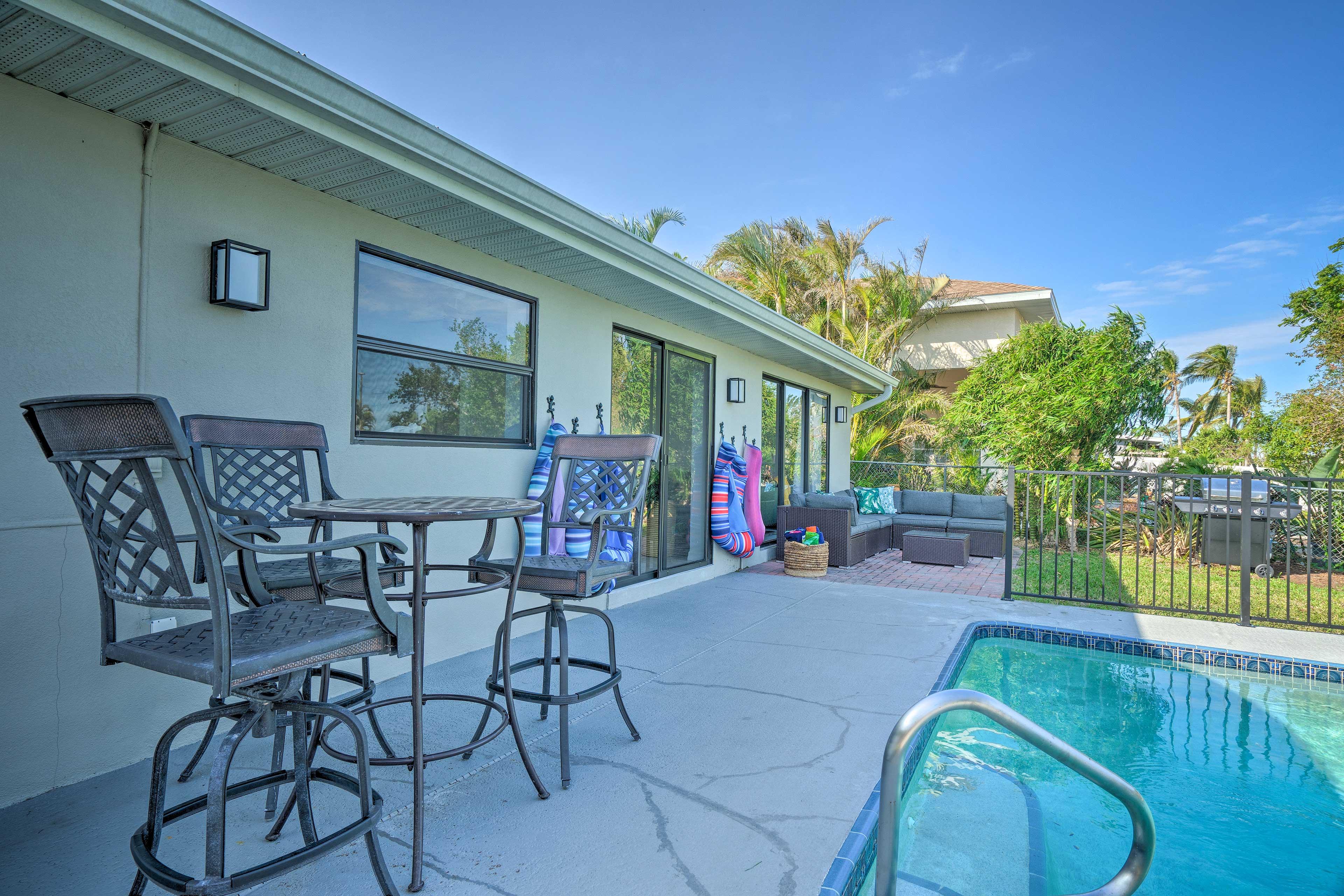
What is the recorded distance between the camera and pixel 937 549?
7.86 metres

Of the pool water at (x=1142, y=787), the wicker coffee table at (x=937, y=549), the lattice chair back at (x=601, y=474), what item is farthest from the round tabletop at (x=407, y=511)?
the wicker coffee table at (x=937, y=549)

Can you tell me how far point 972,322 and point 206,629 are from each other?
1632 centimetres

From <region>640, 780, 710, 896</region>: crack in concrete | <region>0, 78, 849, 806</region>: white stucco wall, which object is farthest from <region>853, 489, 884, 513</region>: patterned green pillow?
<region>640, 780, 710, 896</region>: crack in concrete

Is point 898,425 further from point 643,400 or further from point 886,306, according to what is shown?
point 643,400

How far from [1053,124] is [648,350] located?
10.2m

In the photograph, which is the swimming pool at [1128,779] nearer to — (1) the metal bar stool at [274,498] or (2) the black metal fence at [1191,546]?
(2) the black metal fence at [1191,546]

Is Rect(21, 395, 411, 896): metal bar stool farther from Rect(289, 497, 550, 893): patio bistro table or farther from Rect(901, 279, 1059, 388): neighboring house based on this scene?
Answer: Rect(901, 279, 1059, 388): neighboring house

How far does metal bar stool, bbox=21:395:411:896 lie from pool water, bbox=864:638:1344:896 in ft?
5.33

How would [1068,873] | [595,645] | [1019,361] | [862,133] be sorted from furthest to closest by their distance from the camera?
[862,133], [1019,361], [595,645], [1068,873]

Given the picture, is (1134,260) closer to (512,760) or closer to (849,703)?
(849,703)

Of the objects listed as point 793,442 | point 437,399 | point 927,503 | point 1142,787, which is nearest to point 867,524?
point 793,442

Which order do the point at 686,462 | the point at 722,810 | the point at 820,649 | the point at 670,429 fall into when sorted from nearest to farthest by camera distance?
the point at 722,810 → the point at 820,649 → the point at 670,429 → the point at 686,462

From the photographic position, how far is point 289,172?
9.51ft

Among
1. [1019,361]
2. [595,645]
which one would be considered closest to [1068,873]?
[595,645]
